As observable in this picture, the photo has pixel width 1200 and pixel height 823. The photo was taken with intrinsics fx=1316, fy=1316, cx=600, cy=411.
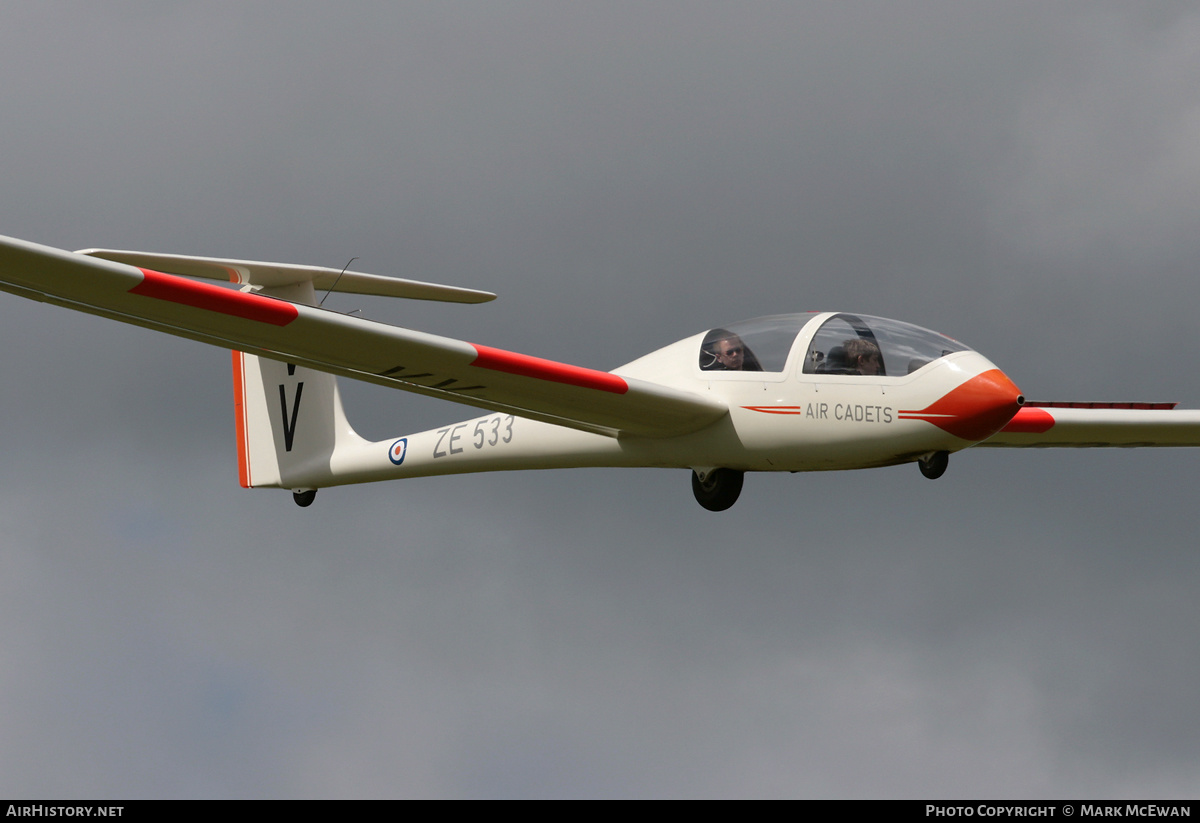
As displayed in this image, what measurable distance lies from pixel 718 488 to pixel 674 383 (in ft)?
3.93

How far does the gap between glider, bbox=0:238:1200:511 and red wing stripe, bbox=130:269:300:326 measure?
0.04 ft

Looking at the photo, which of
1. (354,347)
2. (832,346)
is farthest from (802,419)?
(354,347)

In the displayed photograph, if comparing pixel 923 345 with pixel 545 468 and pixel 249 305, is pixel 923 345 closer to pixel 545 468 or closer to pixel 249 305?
pixel 545 468

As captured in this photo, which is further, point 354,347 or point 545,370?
point 545,370

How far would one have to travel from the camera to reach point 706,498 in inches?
538

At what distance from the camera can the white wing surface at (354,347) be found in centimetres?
1026

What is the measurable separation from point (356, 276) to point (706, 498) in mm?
6089

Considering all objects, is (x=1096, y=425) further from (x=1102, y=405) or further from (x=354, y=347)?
(x=354, y=347)

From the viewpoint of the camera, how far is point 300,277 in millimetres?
17109

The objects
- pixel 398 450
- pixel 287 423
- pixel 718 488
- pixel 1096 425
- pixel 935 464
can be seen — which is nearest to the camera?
pixel 935 464

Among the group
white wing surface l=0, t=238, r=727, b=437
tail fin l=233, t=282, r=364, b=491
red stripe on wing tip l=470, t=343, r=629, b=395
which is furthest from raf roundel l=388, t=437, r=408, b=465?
red stripe on wing tip l=470, t=343, r=629, b=395

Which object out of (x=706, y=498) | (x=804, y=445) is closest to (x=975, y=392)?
(x=804, y=445)

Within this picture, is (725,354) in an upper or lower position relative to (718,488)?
upper

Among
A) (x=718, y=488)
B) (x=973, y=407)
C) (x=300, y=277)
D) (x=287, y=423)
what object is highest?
(x=300, y=277)
